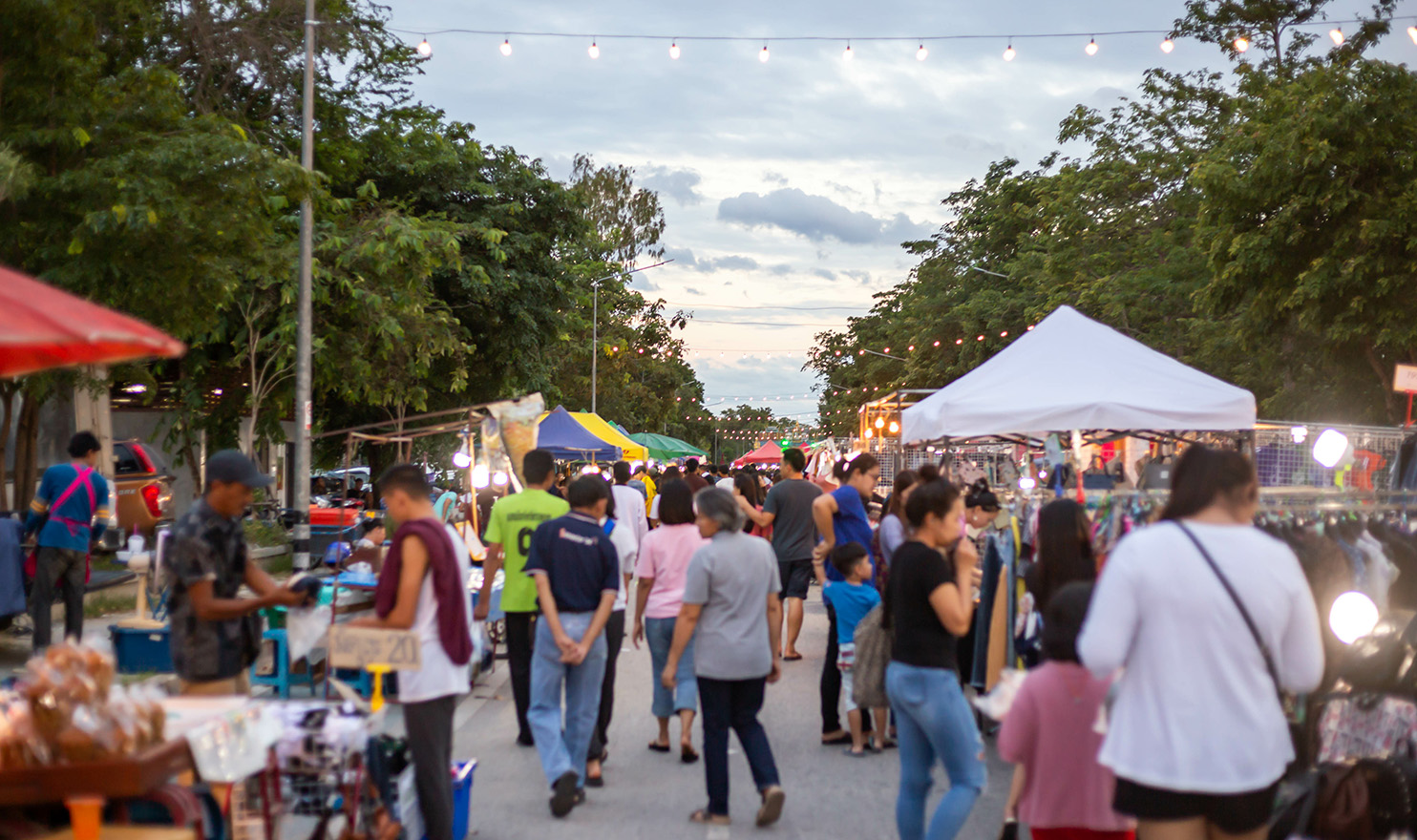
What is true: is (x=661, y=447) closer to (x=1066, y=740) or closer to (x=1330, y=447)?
(x=1330, y=447)

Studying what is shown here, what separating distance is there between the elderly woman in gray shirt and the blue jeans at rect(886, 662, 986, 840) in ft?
3.54

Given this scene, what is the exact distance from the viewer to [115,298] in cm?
1275

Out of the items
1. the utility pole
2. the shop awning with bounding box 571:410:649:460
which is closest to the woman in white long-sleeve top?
the utility pole

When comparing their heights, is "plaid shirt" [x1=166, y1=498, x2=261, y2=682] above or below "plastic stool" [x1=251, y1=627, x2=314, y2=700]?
above

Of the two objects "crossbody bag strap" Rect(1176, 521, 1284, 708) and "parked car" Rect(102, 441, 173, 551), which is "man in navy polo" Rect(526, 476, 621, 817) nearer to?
"crossbody bag strap" Rect(1176, 521, 1284, 708)

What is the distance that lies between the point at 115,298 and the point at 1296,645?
1236 cm

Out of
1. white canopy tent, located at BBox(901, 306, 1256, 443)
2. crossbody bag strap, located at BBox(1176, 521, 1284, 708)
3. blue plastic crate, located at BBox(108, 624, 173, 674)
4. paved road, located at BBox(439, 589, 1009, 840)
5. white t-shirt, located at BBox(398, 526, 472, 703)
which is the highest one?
white canopy tent, located at BBox(901, 306, 1256, 443)

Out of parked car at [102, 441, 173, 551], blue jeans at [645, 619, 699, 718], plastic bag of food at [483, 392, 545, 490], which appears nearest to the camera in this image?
blue jeans at [645, 619, 699, 718]

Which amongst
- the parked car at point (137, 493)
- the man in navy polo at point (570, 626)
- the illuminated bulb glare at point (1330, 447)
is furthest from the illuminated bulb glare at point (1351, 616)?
the parked car at point (137, 493)

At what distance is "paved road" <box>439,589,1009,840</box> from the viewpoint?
6316 millimetres

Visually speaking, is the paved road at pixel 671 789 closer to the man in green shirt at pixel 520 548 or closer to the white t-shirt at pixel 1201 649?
the man in green shirt at pixel 520 548

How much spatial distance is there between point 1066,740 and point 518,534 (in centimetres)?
415

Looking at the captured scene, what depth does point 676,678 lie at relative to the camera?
25.9ft

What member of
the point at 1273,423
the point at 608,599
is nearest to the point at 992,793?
the point at 608,599
